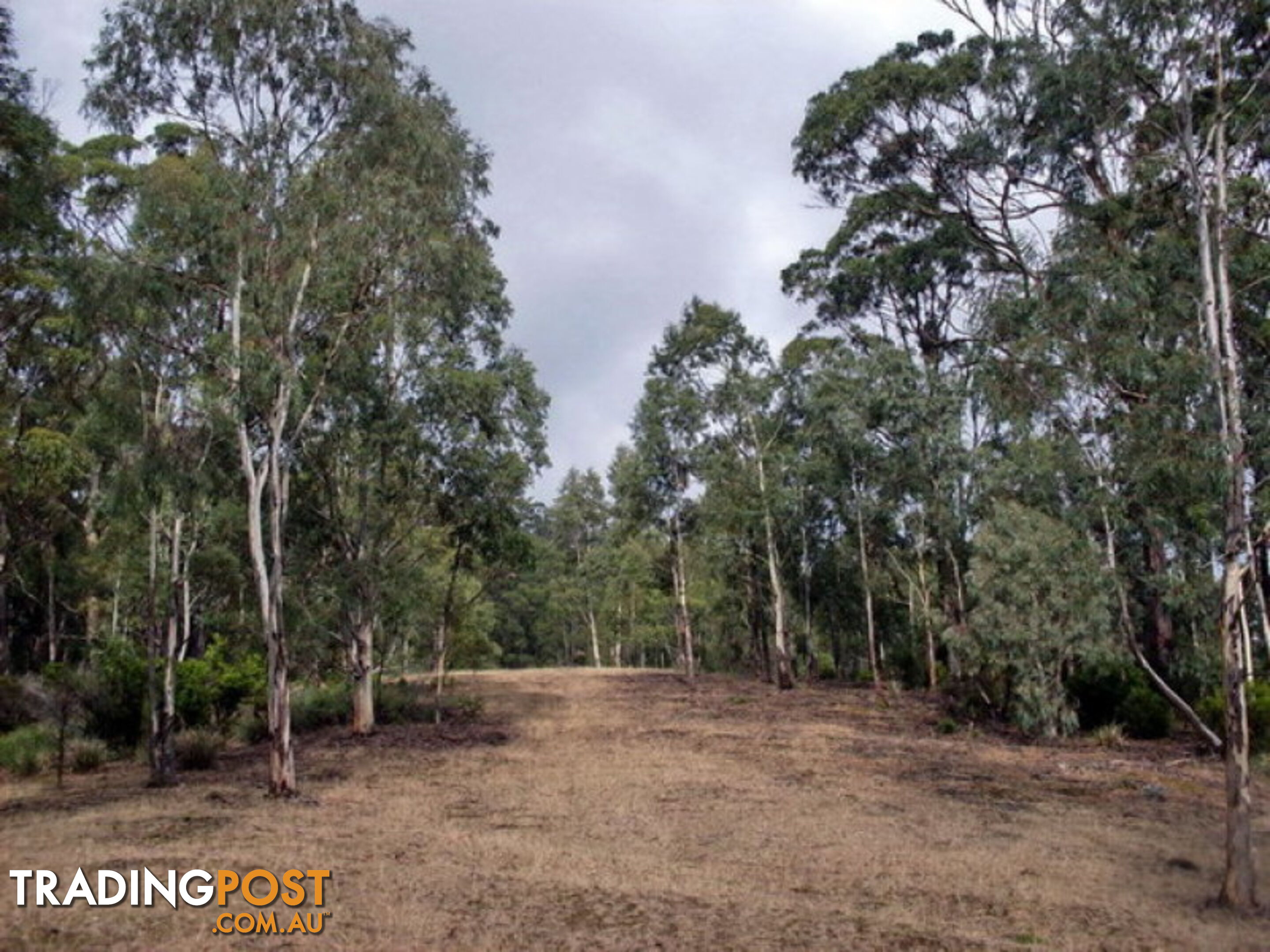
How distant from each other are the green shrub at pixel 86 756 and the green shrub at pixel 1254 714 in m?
17.2

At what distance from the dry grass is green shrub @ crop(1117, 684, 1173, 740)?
1.06 meters

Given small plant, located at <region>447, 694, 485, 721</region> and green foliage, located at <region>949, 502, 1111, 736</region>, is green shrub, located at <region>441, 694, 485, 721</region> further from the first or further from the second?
green foliage, located at <region>949, 502, 1111, 736</region>

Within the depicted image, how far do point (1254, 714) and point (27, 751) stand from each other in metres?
19.5

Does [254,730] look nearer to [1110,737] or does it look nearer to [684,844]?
[684,844]

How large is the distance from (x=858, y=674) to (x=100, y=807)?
29228 mm

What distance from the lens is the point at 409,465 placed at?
20.3 meters

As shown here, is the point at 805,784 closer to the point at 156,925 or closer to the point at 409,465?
the point at 156,925

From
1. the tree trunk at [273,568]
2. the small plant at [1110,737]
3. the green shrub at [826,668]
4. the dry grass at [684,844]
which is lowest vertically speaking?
the green shrub at [826,668]

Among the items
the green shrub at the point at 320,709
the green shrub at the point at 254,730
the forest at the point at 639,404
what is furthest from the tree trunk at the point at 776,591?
the green shrub at the point at 254,730

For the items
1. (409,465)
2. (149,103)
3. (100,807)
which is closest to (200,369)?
(149,103)

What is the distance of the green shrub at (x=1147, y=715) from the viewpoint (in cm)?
1777

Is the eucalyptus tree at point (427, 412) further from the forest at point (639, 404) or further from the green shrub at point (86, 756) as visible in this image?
the green shrub at point (86, 756)

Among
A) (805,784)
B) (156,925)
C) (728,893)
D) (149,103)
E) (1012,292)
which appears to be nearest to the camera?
(156,925)

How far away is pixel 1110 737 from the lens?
1708cm
